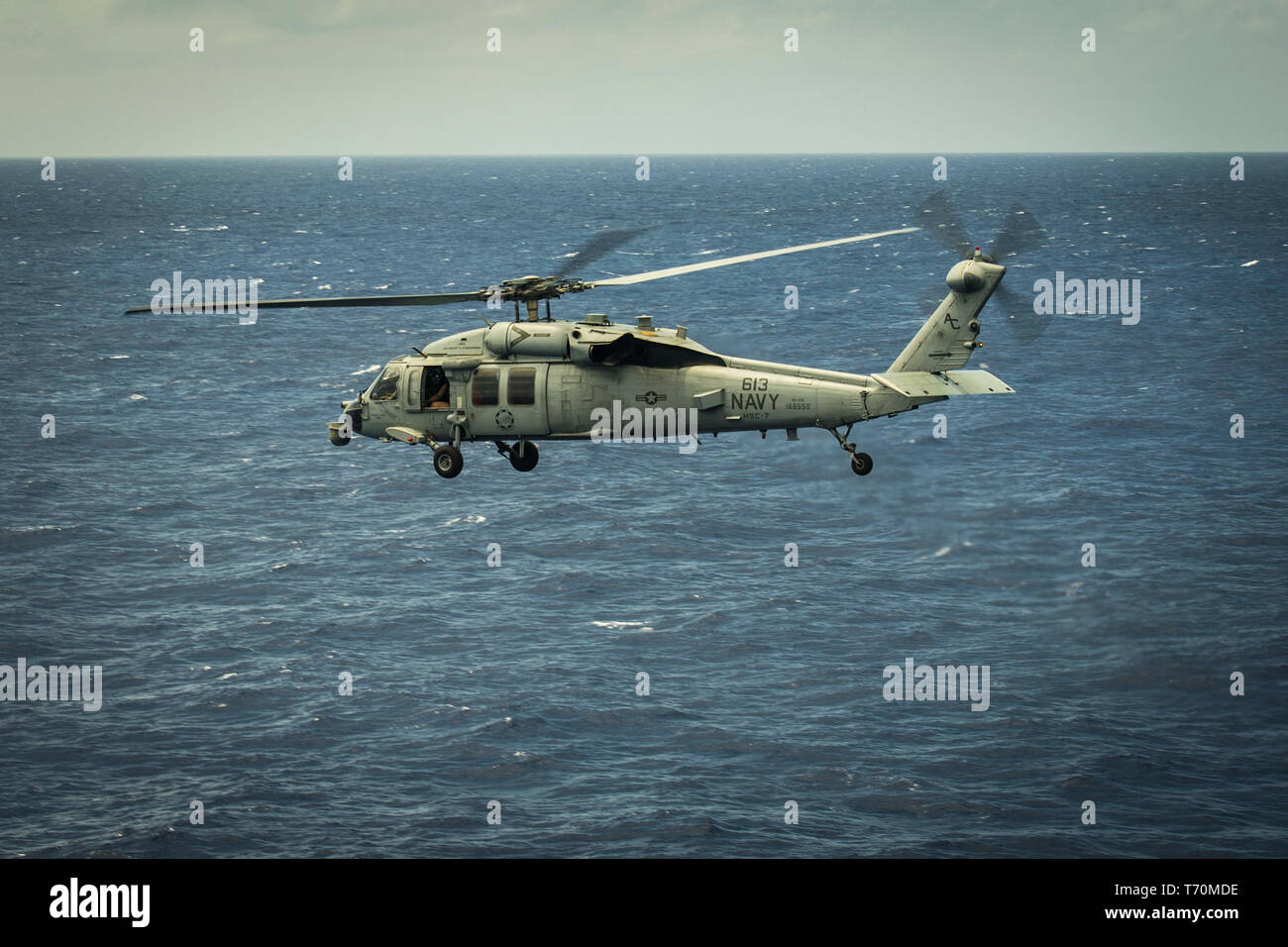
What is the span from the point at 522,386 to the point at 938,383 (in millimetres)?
12716

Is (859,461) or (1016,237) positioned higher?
(1016,237)

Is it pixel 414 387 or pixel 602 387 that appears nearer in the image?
pixel 602 387

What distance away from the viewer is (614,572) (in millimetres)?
134125

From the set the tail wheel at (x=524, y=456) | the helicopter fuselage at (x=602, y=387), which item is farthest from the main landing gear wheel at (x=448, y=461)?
the tail wheel at (x=524, y=456)

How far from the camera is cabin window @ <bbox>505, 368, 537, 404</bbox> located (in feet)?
143

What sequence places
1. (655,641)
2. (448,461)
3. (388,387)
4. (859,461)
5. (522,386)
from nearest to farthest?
(859,461) < (522,386) < (448,461) < (388,387) < (655,641)

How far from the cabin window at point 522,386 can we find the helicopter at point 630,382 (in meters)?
0.03

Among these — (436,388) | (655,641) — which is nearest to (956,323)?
(436,388)

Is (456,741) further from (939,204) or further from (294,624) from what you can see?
(939,204)

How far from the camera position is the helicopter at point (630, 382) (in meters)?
41.6

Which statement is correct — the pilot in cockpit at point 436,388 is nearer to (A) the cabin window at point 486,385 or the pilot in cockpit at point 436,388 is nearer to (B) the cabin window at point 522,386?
(A) the cabin window at point 486,385

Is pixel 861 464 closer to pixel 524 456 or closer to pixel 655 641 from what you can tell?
pixel 524 456

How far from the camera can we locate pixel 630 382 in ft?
142
